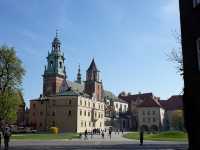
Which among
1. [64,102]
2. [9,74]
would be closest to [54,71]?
[64,102]

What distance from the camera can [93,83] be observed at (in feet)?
375

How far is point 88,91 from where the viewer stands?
114 metres

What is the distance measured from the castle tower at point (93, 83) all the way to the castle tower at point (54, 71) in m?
8.47

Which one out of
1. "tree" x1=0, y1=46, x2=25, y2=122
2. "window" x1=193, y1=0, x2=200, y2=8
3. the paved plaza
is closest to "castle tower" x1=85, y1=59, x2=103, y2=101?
"tree" x1=0, y1=46, x2=25, y2=122

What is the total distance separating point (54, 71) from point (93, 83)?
548 inches

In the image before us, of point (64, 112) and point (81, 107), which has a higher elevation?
point (81, 107)

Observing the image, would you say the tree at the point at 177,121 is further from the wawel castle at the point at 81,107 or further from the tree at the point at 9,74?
the tree at the point at 9,74

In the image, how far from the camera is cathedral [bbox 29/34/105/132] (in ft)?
322

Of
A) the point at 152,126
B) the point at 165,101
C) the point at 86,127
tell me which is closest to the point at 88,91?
the point at 86,127

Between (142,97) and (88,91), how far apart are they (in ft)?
157

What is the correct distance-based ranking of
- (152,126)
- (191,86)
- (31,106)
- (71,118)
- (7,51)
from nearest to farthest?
1. (191,86)
2. (7,51)
3. (71,118)
4. (31,106)
5. (152,126)

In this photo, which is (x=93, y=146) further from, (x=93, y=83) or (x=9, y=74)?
(x=93, y=83)

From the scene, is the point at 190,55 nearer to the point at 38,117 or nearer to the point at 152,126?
the point at 38,117

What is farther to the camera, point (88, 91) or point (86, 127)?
point (88, 91)
